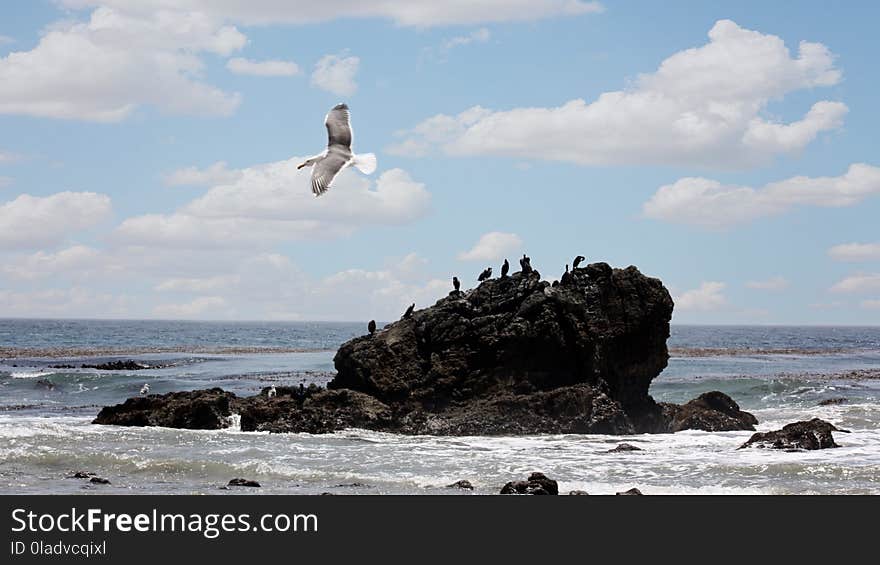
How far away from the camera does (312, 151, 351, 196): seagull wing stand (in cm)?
1678

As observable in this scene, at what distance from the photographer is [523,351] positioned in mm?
29234

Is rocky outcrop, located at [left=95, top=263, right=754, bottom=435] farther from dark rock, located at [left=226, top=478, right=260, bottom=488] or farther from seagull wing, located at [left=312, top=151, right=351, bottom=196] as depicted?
seagull wing, located at [left=312, top=151, right=351, bottom=196]

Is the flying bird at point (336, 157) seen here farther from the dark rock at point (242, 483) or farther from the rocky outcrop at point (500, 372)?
the rocky outcrop at point (500, 372)

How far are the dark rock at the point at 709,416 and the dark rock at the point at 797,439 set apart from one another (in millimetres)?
4900

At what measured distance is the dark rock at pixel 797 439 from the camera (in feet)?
84.0

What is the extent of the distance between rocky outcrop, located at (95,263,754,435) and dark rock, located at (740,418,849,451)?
412cm

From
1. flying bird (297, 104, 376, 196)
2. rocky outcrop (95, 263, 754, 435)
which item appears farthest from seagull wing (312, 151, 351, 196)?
rocky outcrop (95, 263, 754, 435)

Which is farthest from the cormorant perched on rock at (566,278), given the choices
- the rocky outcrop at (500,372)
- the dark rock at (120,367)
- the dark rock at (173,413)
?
the dark rock at (120,367)

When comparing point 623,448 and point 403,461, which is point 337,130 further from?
point 623,448

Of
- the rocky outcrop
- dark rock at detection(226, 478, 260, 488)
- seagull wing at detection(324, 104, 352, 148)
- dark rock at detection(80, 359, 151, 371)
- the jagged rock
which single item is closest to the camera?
seagull wing at detection(324, 104, 352, 148)

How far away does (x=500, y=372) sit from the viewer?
29156 millimetres

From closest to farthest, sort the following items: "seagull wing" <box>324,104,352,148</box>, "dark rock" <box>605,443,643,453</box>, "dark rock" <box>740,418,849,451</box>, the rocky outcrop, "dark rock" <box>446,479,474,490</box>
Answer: "seagull wing" <box>324,104,352,148</box> < "dark rock" <box>446,479,474,490</box> < "dark rock" <box>605,443,643,453</box> < "dark rock" <box>740,418,849,451</box> < the rocky outcrop
